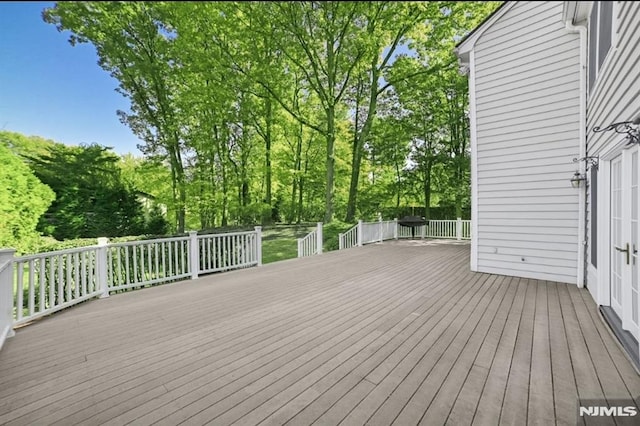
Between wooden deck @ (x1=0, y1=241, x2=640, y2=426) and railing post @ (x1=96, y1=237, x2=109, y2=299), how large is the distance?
0.24 metres

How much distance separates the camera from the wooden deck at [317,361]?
1.65 metres

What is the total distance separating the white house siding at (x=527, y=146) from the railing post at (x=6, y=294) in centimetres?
664

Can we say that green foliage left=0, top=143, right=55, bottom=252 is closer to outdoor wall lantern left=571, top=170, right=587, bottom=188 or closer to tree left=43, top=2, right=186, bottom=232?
tree left=43, top=2, right=186, bottom=232

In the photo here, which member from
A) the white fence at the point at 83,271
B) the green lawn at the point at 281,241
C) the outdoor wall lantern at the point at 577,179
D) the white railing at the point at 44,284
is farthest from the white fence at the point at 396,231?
the white railing at the point at 44,284

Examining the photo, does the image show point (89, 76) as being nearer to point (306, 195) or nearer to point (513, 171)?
point (513, 171)

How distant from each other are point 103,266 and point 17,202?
552cm

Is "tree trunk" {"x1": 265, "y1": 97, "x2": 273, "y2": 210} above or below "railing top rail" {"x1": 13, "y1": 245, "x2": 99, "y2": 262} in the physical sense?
above

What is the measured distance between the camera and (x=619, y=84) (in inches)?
92.1

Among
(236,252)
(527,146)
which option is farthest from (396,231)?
(236,252)

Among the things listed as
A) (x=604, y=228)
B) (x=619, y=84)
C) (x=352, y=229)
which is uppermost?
(x=619, y=84)

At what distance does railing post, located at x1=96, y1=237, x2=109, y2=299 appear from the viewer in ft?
13.0

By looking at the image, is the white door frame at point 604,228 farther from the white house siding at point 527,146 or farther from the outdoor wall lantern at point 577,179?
the white house siding at point 527,146

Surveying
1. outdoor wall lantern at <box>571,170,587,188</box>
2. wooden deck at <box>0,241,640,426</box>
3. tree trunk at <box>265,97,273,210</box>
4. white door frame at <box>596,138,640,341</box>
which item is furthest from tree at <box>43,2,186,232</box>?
outdoor wall lantern at <box>571,170,587,188</box>

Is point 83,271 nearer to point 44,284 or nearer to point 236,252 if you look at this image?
point 44,284
